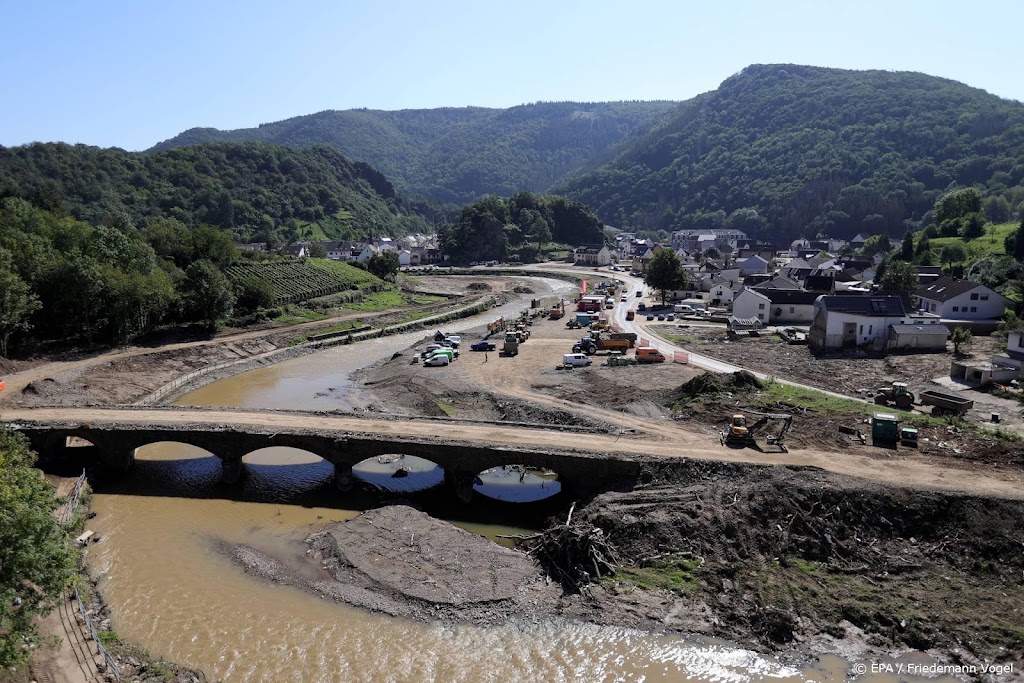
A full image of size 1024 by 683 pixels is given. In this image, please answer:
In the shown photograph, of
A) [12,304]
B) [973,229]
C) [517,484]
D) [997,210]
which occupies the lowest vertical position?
[517,484]

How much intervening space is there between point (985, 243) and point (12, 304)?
399 ft

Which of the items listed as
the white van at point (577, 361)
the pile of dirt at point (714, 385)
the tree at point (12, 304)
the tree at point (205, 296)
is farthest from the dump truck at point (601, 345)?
the tree at point (12, 304)

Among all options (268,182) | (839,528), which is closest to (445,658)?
(839,528)

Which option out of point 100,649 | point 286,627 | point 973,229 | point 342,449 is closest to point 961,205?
point 973,229

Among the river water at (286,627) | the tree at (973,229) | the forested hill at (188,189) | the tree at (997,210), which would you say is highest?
the forested hill at (188,189)

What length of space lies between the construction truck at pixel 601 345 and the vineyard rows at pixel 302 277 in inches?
1651

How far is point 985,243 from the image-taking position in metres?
98.5

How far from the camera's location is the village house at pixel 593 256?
151500 mm

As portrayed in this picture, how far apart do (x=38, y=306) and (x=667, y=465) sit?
51.0m

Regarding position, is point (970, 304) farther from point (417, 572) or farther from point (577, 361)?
point (417, 572)

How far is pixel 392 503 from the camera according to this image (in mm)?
31469

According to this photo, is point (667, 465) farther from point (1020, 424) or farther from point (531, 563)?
point (1020, 424)

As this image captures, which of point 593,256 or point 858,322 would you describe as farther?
point 593,256

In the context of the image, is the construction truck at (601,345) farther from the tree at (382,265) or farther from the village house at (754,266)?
the village house at (754,266)
